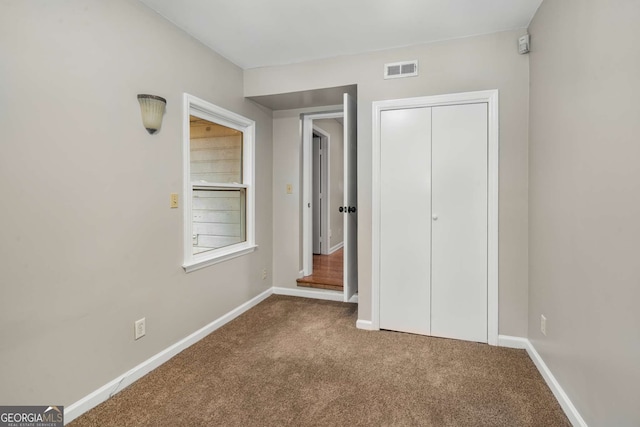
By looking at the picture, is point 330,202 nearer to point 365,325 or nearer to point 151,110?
point 365,325

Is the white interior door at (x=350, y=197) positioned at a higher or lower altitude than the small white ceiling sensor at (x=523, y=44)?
lower

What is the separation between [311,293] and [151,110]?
2545 millimetres

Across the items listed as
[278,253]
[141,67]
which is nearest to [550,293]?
[278,253]

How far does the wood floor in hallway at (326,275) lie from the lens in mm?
3680

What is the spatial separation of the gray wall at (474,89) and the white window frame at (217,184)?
32.9 inches

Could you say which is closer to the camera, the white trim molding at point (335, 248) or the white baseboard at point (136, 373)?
the white baseboard at point (136, 373)

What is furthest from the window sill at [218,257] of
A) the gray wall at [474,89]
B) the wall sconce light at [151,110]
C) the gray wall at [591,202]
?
the gray wall at [591,202]

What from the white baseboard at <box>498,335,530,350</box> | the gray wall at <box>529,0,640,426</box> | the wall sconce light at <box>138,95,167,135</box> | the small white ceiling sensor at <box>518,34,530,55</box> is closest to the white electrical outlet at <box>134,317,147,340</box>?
the wall sconce light at <box>138,95,167,135</box>

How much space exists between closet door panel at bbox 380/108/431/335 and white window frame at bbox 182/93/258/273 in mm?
1427

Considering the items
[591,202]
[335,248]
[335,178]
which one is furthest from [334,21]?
[335,248]

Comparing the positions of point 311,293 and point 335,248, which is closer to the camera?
point 311,293

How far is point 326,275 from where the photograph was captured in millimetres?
4066

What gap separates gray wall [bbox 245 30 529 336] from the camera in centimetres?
242

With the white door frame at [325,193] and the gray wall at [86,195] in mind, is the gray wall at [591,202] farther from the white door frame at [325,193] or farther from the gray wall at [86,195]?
the white door frame at [325,193]
